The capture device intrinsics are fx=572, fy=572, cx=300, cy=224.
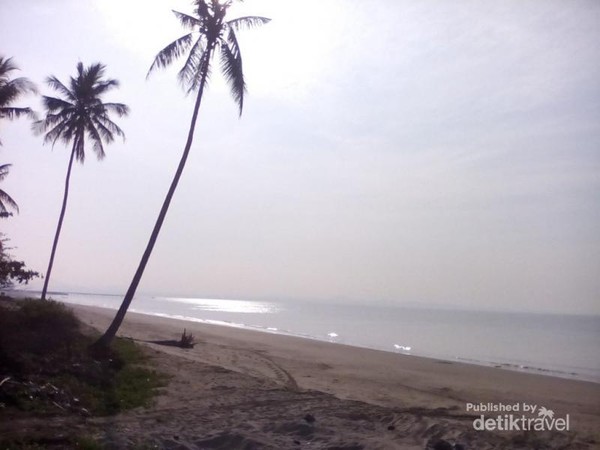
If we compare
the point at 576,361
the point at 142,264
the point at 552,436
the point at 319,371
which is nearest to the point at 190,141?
the point at 142,264

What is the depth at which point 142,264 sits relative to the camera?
48.2 feet

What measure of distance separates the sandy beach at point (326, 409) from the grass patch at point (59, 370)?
1.83 feet

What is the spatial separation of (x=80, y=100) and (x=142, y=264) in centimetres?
1214

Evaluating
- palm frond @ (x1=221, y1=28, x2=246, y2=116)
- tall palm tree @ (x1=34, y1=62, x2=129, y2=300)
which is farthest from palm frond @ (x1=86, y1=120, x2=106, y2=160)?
palm frond @ (x1=221, y1=28, x2=246, y2=116)

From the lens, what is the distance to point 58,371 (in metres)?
11.0

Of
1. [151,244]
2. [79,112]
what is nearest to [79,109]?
[79,112]

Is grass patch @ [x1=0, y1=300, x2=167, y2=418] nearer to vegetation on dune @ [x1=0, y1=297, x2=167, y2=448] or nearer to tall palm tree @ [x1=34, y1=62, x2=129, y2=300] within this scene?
vegetation on dune @ [x1=0, y1=297, x2=167, y2=448]

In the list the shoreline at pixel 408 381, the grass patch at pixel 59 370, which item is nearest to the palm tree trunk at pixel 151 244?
the grass patch at pixel 59 370

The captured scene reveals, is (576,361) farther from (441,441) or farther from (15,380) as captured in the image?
(15,380)

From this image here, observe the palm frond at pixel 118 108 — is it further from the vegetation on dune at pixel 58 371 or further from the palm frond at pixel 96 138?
the vegetation on dune at pixel 58 371

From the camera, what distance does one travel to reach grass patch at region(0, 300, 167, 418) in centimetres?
942

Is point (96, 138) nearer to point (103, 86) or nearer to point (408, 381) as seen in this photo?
point (103, 86)

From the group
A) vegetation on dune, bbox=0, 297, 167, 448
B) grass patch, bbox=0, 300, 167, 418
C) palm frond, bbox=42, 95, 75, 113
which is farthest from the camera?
palm frond, bbox=42, 95, 75, 113

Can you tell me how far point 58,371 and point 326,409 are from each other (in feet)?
17.1
